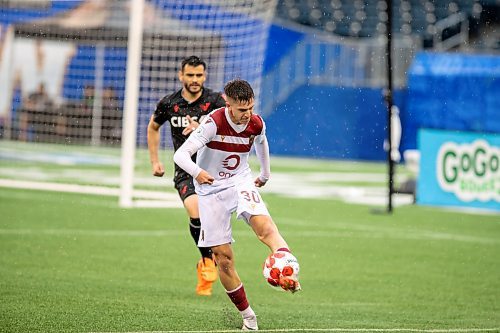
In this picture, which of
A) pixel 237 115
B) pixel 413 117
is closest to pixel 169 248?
pixel 237 115

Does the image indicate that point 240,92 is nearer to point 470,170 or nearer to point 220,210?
point 220,210

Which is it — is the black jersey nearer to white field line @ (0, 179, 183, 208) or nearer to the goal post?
the goal post

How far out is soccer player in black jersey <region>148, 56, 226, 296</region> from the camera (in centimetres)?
1046

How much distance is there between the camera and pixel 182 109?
35.4ft

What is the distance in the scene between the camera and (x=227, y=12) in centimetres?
1828

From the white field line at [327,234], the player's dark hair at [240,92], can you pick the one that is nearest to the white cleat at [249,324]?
Result: the player's dark hair at [240,92]

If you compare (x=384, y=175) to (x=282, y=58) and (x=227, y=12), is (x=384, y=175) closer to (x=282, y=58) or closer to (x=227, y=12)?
(x=282, y=58)

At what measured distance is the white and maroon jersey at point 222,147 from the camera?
8117mm

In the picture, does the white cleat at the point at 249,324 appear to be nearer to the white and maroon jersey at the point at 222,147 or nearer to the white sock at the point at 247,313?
the white sock at the point at 247,313

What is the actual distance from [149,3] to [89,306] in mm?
10900

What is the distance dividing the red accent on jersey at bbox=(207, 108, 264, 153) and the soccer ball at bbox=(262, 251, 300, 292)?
102 centimetres

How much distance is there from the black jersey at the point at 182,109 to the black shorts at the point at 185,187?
3.1 inches

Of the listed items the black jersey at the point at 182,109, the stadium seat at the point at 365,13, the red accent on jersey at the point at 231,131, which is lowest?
the red accent on jersey at the point at 231,131

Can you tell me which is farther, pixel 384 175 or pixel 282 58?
pixel 282 58
